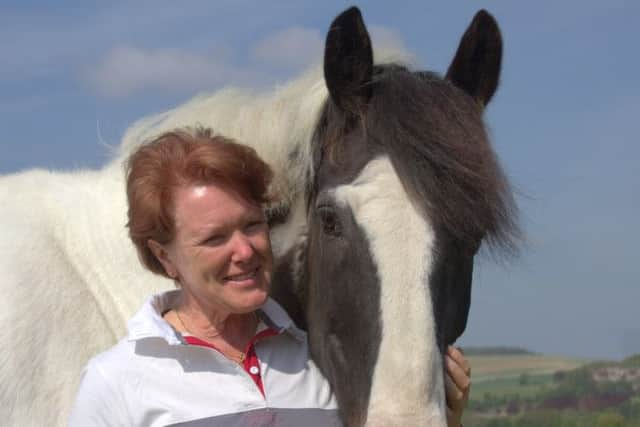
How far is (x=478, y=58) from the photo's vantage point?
13.4ft

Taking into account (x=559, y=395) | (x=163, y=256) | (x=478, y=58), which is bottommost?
(x=559, y=395)

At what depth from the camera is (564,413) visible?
414 inches

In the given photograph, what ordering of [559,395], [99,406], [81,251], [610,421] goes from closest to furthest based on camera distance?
[99,406] → [81,251] → [610,421] → [559,395]

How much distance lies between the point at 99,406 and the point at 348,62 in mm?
1745

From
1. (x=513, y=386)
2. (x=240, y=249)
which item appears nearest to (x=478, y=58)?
(x=240, y=249)

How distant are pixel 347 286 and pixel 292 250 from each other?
0.67 metres

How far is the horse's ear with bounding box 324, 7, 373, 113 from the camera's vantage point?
3.79 metres

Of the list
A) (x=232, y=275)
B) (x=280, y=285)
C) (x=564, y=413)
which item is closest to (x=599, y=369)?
(x=564, y=413)

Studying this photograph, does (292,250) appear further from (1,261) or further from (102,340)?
(1,261)

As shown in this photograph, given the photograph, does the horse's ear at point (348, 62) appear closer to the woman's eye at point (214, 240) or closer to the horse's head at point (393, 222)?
the horse's head at point (393, 222)

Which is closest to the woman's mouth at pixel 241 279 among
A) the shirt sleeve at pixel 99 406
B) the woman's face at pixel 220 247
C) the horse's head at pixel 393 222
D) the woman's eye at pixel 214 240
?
the woman's face at pixel 220 247

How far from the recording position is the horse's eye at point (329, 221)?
136 inches

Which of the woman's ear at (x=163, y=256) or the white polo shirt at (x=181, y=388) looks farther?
the woman's ear at (x=163, y=256)

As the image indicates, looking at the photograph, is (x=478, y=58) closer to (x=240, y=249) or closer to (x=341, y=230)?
(x=341, y=230)
